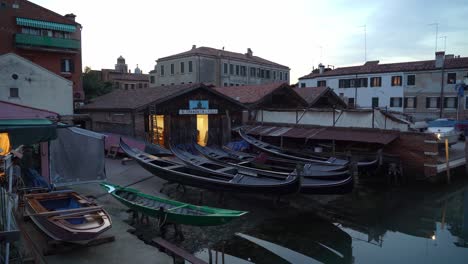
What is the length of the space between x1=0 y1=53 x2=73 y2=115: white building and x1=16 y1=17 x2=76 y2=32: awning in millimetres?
10098

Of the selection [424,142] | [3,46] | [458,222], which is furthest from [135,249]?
[3,46]

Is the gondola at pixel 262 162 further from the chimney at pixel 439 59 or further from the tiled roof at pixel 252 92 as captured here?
the chimney at pixel 439 59

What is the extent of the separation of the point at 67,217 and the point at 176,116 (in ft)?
43.5

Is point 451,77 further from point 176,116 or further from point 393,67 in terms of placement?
point 176,116

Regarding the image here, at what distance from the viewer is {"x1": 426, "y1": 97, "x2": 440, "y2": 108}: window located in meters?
33.6

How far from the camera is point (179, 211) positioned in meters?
8.71

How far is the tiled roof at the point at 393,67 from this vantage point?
107ft

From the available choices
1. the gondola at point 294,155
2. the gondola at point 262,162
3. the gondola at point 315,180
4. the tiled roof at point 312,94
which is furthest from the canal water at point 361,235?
the tiled roof at point 312,94

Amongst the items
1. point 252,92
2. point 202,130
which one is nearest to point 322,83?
point 252,92

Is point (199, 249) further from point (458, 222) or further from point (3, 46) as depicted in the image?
point (3, 46)

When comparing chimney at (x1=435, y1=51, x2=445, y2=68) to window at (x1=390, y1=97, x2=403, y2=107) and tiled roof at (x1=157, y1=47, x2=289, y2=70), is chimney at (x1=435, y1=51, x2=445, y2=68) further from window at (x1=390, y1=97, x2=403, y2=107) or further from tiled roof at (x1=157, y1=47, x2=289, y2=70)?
tiled roof at (x1=157, y1=47, x2=289, y2=70)

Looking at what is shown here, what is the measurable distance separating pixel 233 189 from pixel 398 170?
414 inches

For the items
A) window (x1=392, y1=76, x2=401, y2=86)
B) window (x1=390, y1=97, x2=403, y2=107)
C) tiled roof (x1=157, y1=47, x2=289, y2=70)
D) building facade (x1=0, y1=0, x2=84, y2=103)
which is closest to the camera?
building facade (x1=0, y1=0, x2=84, y2=103)

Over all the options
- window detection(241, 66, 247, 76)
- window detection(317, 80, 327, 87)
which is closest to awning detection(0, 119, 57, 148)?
window detection(317, 80, 327, 87)
